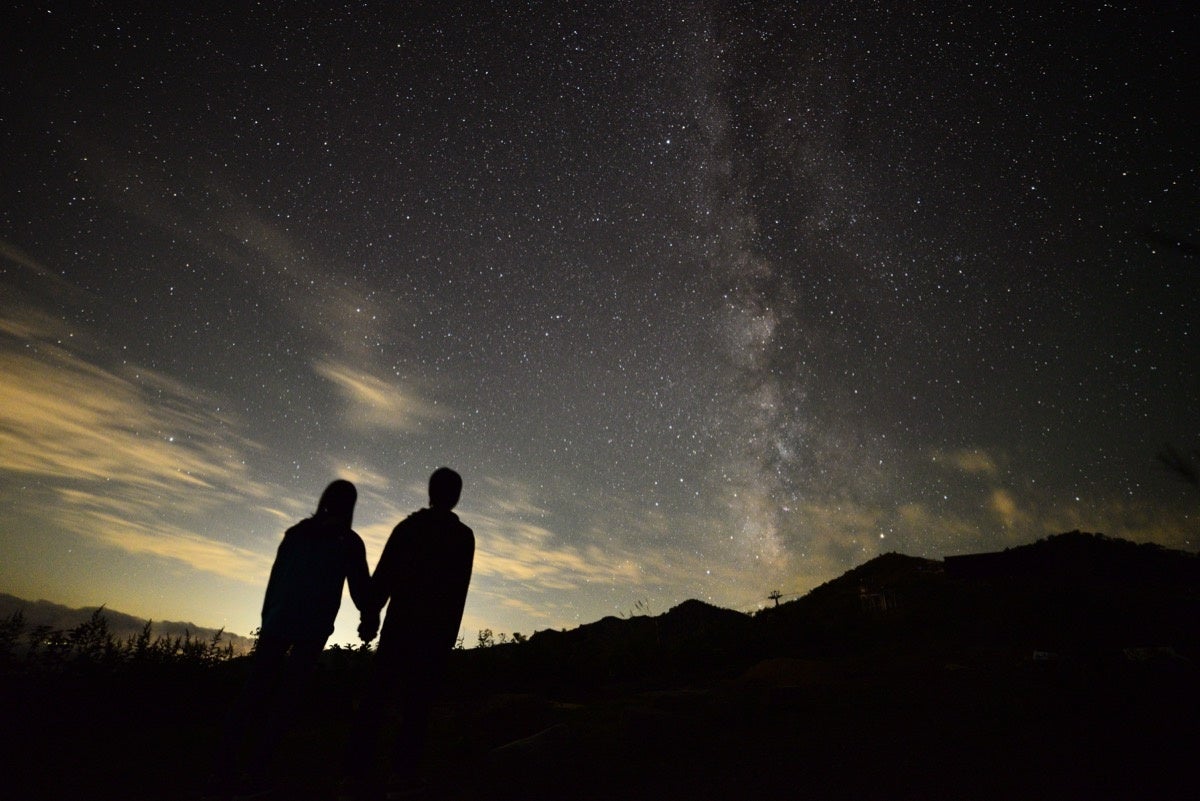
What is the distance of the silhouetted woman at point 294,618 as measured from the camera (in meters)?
3.27

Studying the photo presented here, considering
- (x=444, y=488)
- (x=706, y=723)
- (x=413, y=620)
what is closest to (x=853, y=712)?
(x=706, y=723)

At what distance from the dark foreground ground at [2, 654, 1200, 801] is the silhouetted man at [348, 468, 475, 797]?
0.60 meters

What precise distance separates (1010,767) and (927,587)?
15637mm

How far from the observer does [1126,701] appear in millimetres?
5254

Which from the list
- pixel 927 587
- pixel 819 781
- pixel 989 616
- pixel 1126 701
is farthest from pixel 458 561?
pixel 927 587

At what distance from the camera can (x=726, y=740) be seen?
4.52 metres

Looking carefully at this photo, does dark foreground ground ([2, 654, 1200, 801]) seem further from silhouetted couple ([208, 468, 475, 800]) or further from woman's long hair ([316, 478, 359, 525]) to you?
woman's long hair ([316, 478, 359, 525])

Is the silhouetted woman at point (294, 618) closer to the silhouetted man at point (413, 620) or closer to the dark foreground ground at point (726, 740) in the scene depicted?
the silhouetted man at point (413, 620)

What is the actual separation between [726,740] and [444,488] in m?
3.20

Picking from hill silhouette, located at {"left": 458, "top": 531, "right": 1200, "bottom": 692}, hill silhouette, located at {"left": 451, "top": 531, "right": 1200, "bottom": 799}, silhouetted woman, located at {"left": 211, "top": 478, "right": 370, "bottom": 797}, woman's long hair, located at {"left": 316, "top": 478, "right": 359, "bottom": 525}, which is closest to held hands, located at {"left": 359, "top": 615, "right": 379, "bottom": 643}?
silhouetted woman, located at {"left": 211, "top": 478, "right": 370, "bottom": 797}

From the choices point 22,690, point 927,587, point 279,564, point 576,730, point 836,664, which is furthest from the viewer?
point 927,587

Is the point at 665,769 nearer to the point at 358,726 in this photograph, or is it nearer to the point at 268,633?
the point at 358,726

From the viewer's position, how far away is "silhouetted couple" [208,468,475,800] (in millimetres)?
3197

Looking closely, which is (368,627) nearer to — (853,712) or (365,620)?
(365,620)
